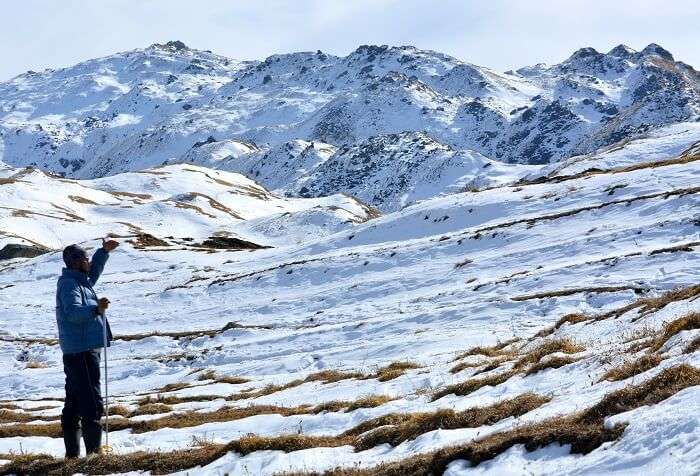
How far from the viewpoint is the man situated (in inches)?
419

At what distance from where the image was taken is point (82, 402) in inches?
420

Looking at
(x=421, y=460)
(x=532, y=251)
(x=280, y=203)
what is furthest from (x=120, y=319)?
(x=280, y=203)

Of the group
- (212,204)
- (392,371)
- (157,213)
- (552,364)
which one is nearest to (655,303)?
(552,364)

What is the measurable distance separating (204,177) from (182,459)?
15102 centimetres

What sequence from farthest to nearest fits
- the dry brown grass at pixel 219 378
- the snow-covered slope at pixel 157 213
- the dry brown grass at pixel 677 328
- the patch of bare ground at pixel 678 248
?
the snow-covered slope at pixel 157 213 → the patch of bare ground at pixel 678 248 → the dry brown grass at pixel 219 378 → the dry brown grass at pixel 677 328

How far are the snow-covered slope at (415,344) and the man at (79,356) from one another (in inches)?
20.7

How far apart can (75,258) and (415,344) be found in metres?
14.1

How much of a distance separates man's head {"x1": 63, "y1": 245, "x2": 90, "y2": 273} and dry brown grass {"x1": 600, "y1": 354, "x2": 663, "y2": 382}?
7.77m

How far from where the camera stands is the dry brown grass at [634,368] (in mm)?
9633

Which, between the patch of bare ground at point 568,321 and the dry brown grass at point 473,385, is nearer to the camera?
the dry brown grass at point 473,385

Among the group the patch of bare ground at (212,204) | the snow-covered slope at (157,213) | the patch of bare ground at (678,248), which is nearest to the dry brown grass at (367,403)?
the patch of bare ground at (678,248)

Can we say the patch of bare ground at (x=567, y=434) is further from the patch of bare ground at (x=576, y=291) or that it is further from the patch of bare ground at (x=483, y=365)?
the patch of bare ground at (x=576, y=291)

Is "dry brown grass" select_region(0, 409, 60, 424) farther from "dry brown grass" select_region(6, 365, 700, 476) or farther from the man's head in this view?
"dry brown grass" select_region(6, 365, 700, 476)

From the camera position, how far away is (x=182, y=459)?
1023cm
